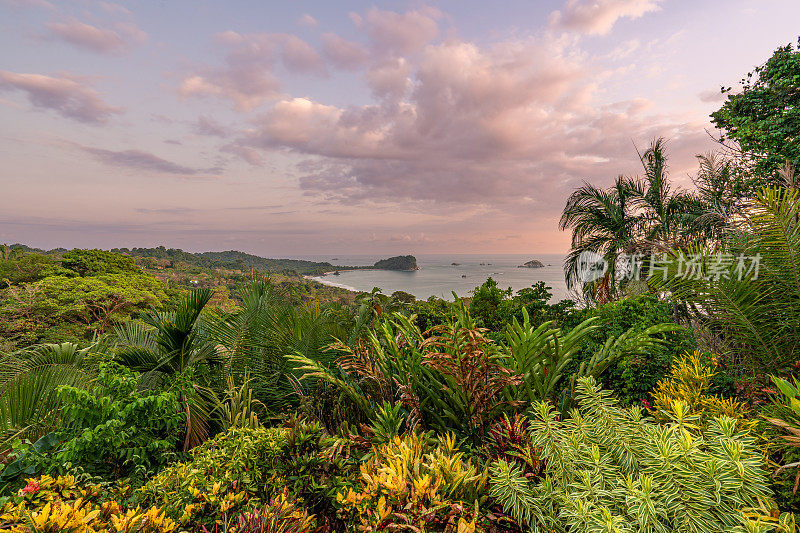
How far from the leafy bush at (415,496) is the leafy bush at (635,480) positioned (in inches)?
6.5

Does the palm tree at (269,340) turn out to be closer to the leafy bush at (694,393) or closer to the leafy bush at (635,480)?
the leafy bush at (635,480)

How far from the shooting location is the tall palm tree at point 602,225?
8.16m

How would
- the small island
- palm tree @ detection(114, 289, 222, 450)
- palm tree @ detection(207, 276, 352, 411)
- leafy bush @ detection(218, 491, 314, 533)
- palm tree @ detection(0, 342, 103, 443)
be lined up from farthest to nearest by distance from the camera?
the small island < palm tree @ detection(207, 276, 352, 411) < palm tree @ detection(114, 289, 222, 450) < palm tree @ detection(0, 342, 103, 443) < leafy bush @ detection(218, 491, 314, 533)

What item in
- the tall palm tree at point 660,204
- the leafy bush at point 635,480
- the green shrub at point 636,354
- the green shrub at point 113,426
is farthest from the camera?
the tall palm tree at point 660,204

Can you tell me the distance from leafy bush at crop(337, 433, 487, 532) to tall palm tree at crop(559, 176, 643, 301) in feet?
26.3

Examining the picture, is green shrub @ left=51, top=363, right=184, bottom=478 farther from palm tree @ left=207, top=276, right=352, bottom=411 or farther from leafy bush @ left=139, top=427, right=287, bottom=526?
palm tree @ left=207, top=276, right=352, bottom=411

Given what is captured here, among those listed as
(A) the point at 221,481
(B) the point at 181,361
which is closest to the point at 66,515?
(A) the point at 221,481

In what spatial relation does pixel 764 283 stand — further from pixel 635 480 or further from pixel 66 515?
pixel 66 515

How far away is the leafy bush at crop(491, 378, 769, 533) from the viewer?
44.0 inches

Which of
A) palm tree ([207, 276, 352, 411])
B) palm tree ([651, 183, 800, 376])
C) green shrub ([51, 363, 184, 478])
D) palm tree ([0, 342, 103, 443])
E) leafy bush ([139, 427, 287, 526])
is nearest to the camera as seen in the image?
leafy bush ([139, 427, 287, 526])

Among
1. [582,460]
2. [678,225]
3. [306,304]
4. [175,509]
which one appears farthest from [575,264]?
[175,509]

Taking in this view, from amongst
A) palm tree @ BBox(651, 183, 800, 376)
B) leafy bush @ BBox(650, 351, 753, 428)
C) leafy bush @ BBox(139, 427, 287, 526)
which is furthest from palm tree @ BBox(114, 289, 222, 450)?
palm tree @ BBox(651, 183, 800, 376)

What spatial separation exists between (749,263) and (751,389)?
35.0 inches

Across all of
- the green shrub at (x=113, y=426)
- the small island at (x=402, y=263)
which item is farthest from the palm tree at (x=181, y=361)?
the small island at (x=402, y=263)
